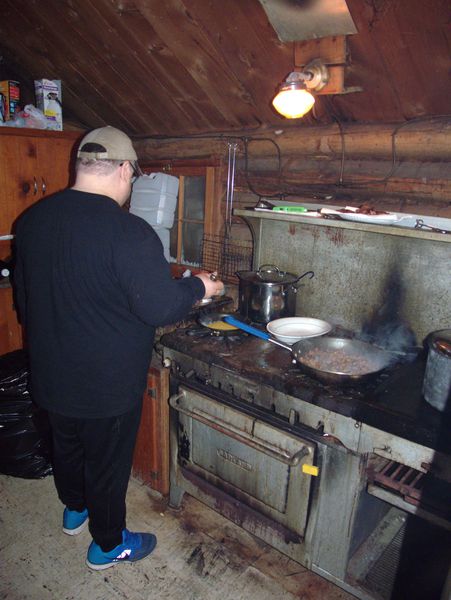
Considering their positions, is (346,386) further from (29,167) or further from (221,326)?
(29,167)

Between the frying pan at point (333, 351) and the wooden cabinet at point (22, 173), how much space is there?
6.72ft

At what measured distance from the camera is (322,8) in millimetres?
1858

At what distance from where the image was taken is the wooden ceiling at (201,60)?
1868 millimetres

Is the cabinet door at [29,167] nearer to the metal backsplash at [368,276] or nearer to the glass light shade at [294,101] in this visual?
the metal backsplash at [368,276]

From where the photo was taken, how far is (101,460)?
1942mm

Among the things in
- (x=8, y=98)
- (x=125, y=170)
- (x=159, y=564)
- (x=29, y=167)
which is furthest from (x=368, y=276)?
(x=8, y=98)

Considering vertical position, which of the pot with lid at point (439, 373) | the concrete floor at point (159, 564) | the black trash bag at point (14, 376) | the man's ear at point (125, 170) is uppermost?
the man's ear at point (125, 170)

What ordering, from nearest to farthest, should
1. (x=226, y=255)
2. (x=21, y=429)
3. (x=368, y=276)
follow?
(x=368, y=276) → (x=21, y=429) → (x=226, y=255)

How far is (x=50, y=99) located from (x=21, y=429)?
7.99 feet

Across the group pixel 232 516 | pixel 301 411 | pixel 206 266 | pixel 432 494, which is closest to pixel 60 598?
pixel 232 516

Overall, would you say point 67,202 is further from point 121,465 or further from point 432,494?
point 432,494

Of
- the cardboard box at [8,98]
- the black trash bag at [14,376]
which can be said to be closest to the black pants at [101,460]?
the black trash bag at [14,376]

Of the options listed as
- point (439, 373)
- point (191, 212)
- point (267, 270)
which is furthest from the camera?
point (191, 212)

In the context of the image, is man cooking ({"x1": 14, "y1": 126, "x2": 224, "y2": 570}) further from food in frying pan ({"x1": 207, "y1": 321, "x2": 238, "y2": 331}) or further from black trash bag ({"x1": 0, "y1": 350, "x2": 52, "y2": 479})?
black trash bag ({"x1": 0, "y1": 350, "x2": 52, "y2": 479})
